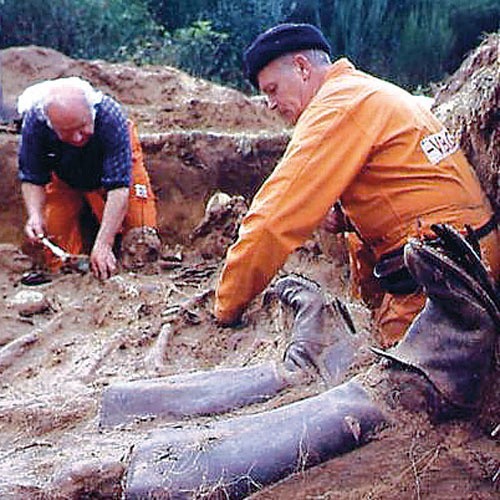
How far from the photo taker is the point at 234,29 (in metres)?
12.3

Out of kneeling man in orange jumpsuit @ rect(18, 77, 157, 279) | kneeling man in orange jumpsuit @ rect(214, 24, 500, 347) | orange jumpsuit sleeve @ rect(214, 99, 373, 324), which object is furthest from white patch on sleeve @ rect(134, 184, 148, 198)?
orange jumpsuit sleeve @ rect(214, 99, 373, 324)

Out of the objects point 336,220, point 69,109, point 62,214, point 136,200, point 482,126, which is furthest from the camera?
point 62,214

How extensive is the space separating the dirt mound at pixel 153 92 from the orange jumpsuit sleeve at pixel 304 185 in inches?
220

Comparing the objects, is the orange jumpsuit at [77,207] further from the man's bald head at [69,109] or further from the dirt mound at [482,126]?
the dirt mound at [482,126]

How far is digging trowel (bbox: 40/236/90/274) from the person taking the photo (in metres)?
6.58

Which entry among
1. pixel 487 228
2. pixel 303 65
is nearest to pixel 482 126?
pixel 487 228

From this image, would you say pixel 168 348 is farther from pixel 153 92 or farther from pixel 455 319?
pixel 153 92

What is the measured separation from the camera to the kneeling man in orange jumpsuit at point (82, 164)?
20.9ft

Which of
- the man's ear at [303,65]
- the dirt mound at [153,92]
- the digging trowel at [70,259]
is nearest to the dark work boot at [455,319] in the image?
the man's ear at [303,65]

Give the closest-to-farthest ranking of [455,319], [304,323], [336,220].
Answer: [455,319] < [304,323] < [336,220]

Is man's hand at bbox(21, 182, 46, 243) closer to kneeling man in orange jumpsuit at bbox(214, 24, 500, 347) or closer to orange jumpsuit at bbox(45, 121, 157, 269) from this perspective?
orange jumpsuit at bbox(45, 121, 157, 269)

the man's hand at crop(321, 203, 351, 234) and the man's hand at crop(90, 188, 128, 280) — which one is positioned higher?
the man's hand at crop(321, 203, 351, 234)

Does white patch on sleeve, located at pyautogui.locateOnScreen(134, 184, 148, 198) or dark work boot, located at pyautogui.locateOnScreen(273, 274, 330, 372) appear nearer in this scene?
dark work boot, located at pyautogui.locateOnScreen(273, 274, 330, 372)

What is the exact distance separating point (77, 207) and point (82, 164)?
0.47 metres
